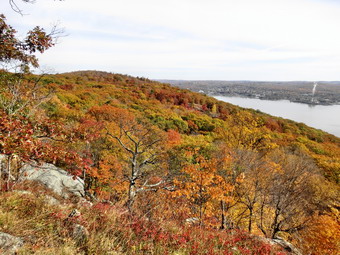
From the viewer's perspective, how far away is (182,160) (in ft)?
58.4

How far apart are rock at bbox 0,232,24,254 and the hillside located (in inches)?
8.2

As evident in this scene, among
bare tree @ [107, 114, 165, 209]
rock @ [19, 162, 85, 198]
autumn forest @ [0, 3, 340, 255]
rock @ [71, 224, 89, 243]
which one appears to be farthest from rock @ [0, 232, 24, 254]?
rock @ [19, 162, 85, 198]

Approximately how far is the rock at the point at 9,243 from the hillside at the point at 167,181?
0.68 feet

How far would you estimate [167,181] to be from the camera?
12.0 metres

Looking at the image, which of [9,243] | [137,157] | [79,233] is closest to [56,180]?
[137,157]

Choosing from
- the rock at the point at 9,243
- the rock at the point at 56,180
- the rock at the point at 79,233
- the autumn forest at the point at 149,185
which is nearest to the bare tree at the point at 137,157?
the autumn forest at the point at 149,185

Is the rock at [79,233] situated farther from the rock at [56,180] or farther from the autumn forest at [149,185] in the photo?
the rock at [56,180]

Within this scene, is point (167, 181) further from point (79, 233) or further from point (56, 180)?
point (79, 233)

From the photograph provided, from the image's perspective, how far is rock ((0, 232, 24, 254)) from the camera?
10.3 feet

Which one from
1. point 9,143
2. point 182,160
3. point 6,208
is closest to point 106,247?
point 6,208

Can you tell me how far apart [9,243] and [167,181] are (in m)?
9.10

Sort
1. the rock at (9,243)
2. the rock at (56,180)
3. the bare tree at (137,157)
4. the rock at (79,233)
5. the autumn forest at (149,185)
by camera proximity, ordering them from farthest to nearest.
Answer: the bare tree at (137,157) < the rock at (56,180) < the autumn forest at (149,185) < the rock at (79,233) < the rock at (9,243)

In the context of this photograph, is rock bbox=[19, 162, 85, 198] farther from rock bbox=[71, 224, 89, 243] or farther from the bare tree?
rock bbox=[71, 224, 89, 243]

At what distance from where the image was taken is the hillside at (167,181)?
4531 millimetres
